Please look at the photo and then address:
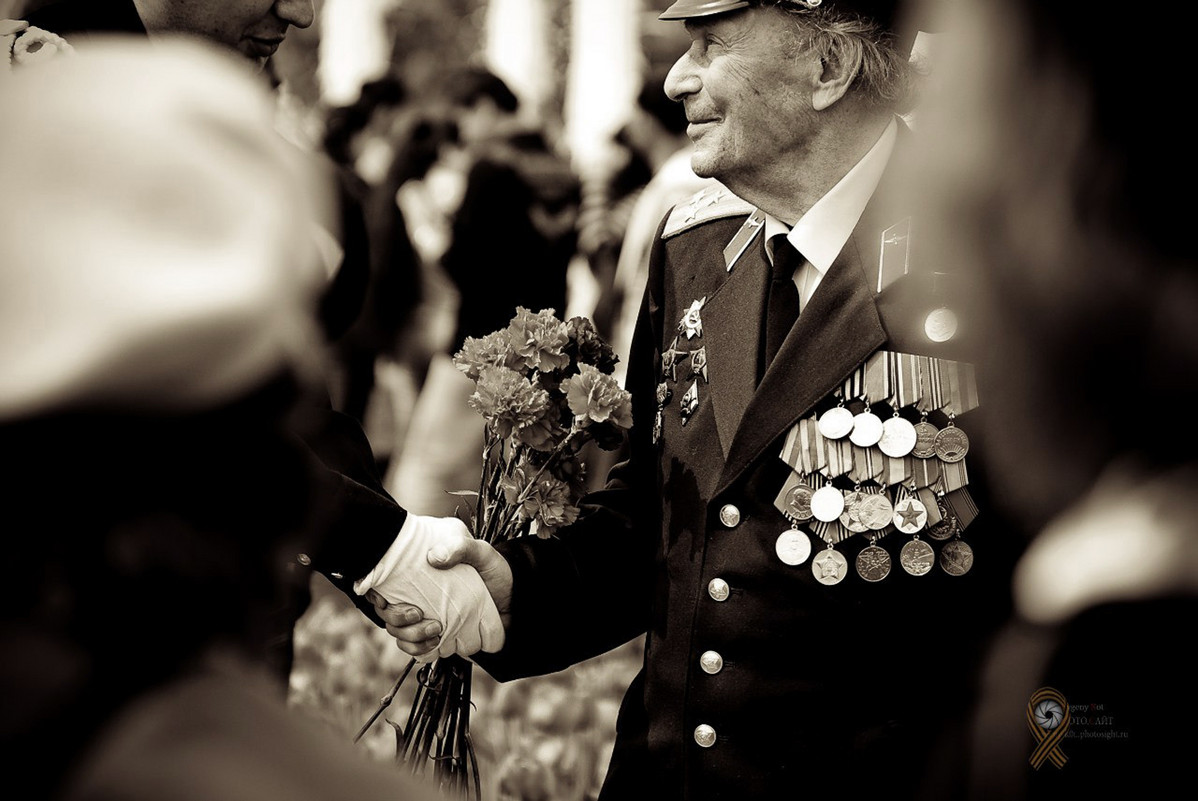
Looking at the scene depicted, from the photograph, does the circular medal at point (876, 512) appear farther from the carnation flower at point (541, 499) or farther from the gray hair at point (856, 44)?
the gray hair at point (856, 44)

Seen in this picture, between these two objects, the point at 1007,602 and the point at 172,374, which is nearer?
the point at 172,374

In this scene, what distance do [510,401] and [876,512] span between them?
27.2 inches

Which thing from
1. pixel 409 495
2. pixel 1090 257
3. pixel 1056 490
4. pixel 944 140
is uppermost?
pixel 409 495

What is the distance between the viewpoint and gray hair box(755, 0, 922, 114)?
2311 mm

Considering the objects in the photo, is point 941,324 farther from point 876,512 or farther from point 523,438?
point 523,438

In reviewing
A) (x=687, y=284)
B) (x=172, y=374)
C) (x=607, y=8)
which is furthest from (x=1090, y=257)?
(x=607, y=8)

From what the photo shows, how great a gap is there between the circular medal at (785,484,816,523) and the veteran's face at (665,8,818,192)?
57 centimetres

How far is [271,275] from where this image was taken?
0.96 metres

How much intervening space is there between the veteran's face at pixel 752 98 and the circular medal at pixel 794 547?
2.11 ft

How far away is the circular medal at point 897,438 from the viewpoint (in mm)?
2111

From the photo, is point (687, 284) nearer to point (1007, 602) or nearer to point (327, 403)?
point (327, 403)

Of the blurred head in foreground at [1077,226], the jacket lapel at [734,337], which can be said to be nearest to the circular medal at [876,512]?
the jacket lapel at [734,337]

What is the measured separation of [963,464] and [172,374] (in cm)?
145

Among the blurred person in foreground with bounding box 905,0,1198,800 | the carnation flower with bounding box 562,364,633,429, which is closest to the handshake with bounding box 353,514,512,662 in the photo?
the carnation flower with bounding box 562,364,633,429
